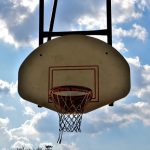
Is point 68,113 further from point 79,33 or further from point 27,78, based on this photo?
point 79,33

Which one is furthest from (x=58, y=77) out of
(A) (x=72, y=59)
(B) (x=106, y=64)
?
(B) (x=106, y=64)

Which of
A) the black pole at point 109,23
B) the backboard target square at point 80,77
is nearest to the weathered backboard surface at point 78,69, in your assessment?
the backboard target square at point 80,77

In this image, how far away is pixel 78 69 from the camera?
8.05m

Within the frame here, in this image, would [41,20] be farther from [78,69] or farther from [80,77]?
[80,77]

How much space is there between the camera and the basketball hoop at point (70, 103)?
804 cm

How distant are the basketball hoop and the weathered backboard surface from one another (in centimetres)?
11

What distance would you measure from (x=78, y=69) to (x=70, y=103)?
70 cm

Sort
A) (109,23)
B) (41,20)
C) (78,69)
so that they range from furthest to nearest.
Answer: (41,20)
(109,23)
(78,69)

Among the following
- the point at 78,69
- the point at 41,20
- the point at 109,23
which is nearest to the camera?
the point at 78,69

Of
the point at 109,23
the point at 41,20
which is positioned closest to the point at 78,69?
the point at 109,23

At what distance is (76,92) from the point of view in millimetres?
8062

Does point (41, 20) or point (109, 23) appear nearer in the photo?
point (109, 23)

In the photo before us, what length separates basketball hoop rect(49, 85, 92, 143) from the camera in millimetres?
8039

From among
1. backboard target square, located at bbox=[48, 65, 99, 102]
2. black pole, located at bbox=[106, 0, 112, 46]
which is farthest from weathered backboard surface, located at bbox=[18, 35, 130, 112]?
black pole, located at bbox=[106, 0, 112, 46]
